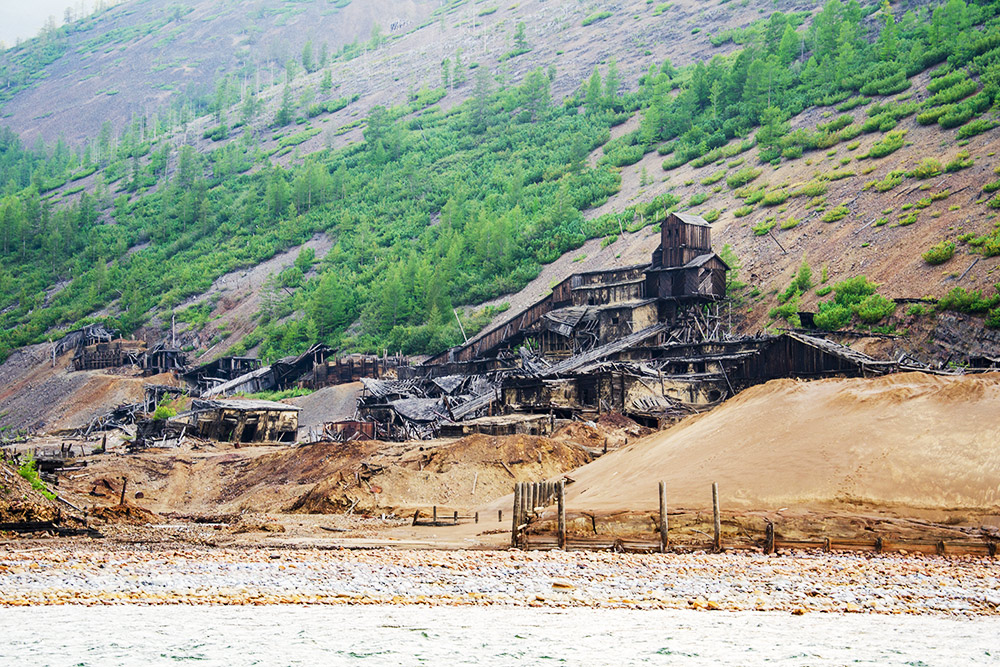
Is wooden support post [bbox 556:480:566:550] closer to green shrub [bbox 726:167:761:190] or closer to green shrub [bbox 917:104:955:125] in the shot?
green shrub [bbox 917:104:955:125]

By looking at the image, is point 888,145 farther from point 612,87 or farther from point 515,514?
point 515,514

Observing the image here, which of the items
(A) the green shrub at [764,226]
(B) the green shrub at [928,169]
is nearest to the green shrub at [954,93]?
(B) the green shrub at [928,169]

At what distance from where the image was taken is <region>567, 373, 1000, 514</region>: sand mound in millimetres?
20328

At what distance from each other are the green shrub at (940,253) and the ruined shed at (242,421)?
3721 centimetres

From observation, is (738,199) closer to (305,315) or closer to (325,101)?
(305,315)

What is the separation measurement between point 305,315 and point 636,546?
242 feet

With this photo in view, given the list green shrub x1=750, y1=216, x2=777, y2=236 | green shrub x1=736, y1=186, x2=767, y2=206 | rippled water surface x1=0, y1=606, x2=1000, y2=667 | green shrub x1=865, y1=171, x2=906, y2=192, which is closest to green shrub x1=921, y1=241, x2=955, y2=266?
green shrub x1=865, y1=171, x2=906, y2=192

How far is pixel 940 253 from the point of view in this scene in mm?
54406

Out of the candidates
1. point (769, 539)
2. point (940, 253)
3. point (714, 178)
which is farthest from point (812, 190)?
point (769, 539)

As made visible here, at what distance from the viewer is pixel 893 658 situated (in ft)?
39.3

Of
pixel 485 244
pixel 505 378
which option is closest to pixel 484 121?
pixel 485 244

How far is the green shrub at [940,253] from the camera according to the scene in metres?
54.2

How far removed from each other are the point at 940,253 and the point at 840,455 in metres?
37.4

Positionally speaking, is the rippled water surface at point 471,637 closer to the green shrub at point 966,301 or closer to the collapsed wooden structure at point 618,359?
the collapsed wooden structure at point 618,359
